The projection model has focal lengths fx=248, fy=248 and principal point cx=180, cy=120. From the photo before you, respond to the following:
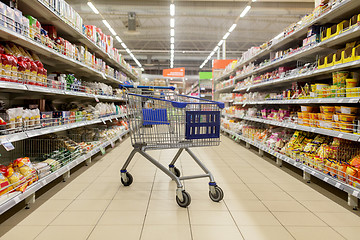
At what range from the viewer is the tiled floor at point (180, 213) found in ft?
5.87

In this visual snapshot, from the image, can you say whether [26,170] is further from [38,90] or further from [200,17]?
[200,17]

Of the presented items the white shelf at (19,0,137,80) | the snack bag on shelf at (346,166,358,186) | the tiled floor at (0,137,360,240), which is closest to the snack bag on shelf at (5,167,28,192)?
the tiled floor at (0,137,360,240)

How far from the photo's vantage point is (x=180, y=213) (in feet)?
6.95

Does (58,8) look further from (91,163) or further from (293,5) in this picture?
Answer: (293,5)

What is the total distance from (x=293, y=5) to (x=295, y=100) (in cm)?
776

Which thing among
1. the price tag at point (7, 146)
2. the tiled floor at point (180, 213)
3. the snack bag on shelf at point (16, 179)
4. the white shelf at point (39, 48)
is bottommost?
the tiled floor at point (180, 213)

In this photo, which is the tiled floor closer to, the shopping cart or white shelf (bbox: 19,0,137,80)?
the shopping cart

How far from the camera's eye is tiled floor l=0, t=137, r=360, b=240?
1790 mm

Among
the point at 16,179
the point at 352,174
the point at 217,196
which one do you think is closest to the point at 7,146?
the point at 16,179

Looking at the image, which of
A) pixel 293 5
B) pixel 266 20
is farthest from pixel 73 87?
pixel 266 20

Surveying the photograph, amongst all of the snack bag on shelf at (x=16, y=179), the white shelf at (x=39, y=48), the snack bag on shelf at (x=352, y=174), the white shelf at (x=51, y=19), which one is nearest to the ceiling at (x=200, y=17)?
the white shelf at (x=51, y=19)

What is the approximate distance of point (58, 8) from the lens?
296 centimetres

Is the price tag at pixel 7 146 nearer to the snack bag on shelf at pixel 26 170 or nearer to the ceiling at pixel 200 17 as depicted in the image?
the snack bag on shelf at pixel 26 170

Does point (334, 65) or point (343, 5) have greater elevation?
point (343, 5)
